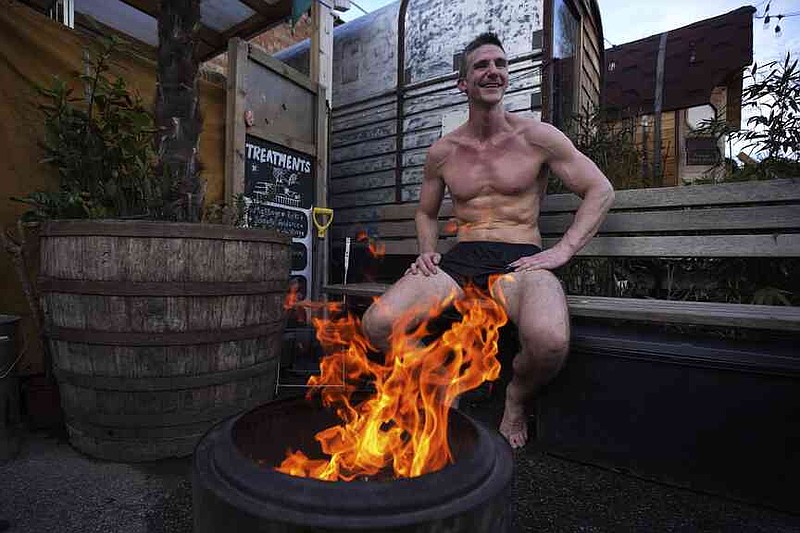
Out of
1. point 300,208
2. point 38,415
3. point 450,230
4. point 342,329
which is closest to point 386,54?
point 300,208

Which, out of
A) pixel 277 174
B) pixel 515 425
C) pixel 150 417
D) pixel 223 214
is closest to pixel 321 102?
pixel 277 174

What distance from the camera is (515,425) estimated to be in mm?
2148

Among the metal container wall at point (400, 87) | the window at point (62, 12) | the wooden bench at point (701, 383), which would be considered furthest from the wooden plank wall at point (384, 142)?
the window at point (62, 12)

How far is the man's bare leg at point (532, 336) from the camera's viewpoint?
182 centimetres

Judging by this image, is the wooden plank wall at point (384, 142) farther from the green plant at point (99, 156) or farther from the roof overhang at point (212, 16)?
the green plant at point (99, 156)

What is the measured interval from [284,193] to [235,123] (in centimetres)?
76

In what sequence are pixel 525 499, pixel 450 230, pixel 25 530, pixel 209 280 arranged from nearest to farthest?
1. pixel 25 530
2. pixel 525 499
3. pixel 209 280
4. pixel 450 230

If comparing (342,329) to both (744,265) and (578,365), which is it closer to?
(578,365)

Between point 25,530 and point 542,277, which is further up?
point 542,277

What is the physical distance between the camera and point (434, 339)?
232 cm

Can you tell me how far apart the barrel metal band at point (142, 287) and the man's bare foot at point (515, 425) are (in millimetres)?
1337

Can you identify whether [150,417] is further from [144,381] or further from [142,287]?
[142,287]

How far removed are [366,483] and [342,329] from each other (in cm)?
204

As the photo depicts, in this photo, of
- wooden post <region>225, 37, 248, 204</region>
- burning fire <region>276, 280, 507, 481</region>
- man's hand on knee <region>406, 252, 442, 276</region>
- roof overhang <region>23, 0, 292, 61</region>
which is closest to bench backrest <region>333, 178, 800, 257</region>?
man's hand on knee <region>406, 252, 442, 276</region>
